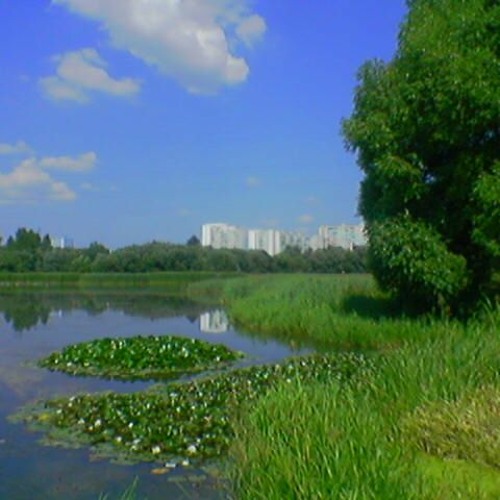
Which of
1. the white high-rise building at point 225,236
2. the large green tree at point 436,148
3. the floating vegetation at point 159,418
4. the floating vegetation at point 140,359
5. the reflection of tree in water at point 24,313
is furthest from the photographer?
the white high-rise building at point 225,236

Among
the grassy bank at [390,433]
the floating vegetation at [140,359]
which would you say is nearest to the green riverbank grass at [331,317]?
the floating vegetation at [140,359]

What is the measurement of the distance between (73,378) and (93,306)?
862 inches

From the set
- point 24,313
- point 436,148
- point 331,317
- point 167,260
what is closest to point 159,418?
point 436,148

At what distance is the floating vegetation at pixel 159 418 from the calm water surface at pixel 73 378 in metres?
0.29

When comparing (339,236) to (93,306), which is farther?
(339,236)

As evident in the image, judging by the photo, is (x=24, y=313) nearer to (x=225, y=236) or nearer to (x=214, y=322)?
(x=214, y=322)

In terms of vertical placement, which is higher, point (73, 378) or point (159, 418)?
point (159, 418)

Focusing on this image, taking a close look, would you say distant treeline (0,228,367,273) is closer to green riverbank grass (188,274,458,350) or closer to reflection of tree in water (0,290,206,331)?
reflection of tree in water (0,290,206,331)

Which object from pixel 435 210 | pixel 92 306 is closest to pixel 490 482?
pixel 435 210

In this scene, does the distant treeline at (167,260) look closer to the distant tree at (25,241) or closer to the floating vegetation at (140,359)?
the distant tree at (25,241)

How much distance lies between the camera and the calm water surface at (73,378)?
7.11 metres

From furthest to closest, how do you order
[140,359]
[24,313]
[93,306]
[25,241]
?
[25,241]
[93,306]
[24,313]
[140,359]

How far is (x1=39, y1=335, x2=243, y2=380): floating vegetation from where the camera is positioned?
46.5 feet

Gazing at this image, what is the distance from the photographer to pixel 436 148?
15.8 meters
